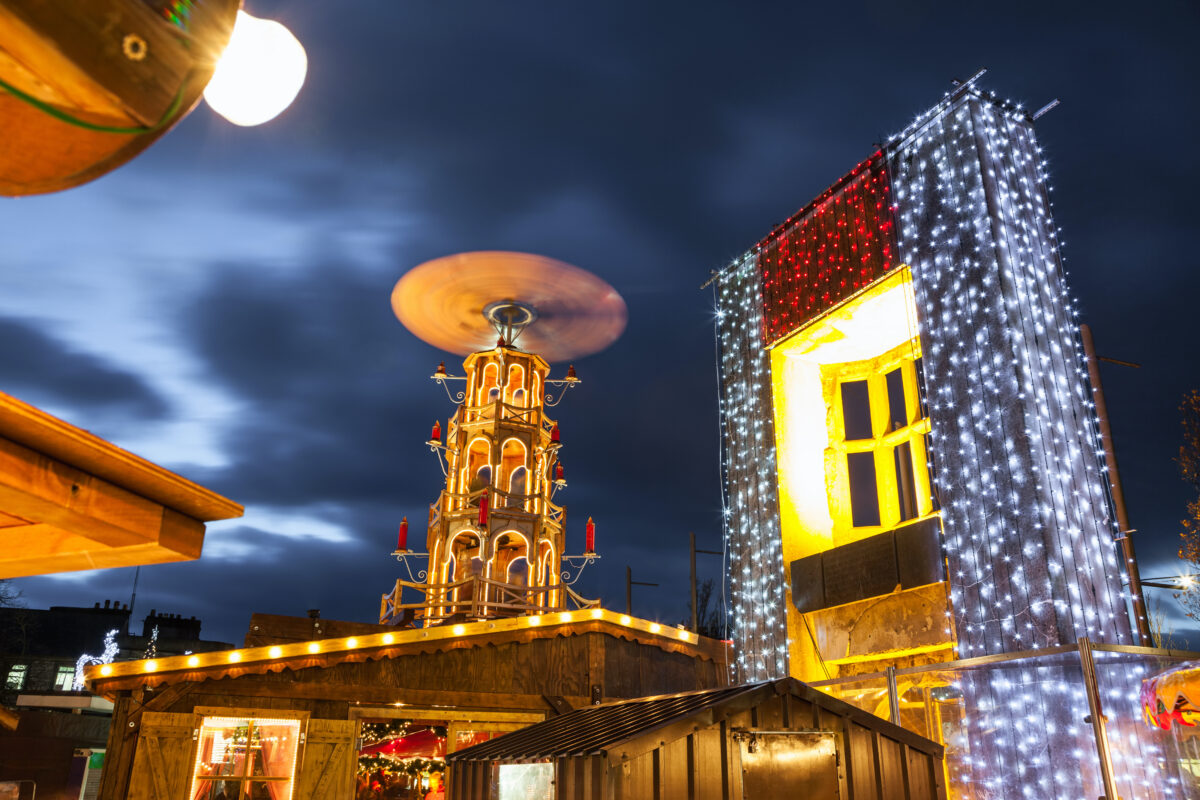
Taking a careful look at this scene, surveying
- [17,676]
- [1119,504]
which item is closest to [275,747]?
[1119,504]

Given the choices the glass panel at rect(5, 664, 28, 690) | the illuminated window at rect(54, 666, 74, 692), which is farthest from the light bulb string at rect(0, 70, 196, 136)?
the illuminated window at rect(54, 666, 74, 692)

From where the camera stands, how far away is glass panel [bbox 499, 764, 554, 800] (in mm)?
6375

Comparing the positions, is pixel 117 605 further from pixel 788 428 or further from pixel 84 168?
pixel 84 168

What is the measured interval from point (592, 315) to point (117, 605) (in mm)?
37085

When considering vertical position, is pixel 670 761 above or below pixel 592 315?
below

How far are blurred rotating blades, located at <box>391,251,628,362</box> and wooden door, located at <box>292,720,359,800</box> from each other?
335 inches

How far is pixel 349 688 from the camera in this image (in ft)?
36.6

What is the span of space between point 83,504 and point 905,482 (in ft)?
35.2

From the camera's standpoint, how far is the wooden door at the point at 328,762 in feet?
35.2

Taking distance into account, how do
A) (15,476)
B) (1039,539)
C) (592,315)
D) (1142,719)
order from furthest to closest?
(592,315) → (1039,539) → (1142,719) → (15,476)

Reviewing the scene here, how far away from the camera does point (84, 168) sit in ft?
3.76

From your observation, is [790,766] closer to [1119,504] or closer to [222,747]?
[1119,504]

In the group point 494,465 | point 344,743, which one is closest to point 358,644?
point 344,743

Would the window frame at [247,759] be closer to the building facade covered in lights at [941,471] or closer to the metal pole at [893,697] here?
the building facade covered in lights at [941,471]
